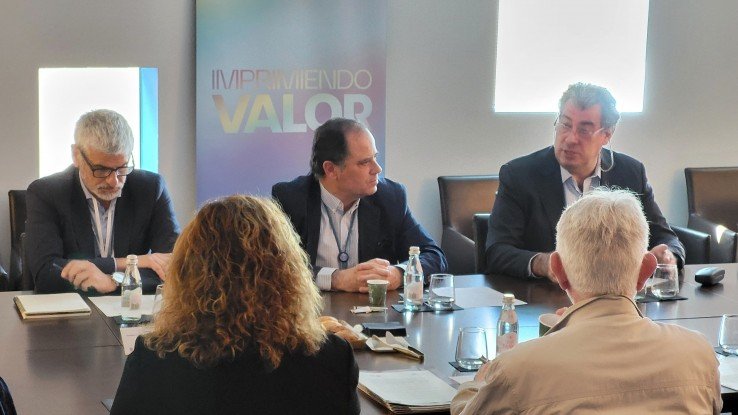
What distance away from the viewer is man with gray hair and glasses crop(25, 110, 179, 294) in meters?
3.72

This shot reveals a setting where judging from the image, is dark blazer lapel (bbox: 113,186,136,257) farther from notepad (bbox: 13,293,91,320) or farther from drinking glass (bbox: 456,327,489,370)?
drinking glass (bbox: 456,327,489,370)

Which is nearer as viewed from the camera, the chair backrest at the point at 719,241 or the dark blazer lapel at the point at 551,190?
the dark blazer lapel at the point at 551,190

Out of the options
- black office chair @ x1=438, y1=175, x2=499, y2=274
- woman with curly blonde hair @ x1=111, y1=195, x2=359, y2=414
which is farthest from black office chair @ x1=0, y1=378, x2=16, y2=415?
black office chair @ x1=438, y1=175, x2=499, y2=274

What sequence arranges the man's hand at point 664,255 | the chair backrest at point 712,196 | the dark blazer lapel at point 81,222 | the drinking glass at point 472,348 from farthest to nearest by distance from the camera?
the chair backrest at point 712,196
the dark blazer lapel at point 81,222
the man's hand at point 664,255
the drinking glass at point 472,348

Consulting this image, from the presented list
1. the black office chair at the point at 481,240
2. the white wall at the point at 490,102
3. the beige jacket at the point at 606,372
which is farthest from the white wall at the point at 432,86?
the beige jacket at the point at 606,372

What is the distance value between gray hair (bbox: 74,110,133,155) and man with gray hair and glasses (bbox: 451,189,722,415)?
228 centimetres

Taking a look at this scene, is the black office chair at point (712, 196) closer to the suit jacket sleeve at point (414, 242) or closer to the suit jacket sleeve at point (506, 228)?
the suit jacket sleeve at point (506, 228)

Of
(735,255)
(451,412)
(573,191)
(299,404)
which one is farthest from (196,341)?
(735,255)

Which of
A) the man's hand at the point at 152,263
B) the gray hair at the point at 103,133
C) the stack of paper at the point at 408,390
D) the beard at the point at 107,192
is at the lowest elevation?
the stack of paper at the point at 408,390

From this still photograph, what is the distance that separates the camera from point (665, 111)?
655cm

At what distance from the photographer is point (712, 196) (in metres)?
6.38

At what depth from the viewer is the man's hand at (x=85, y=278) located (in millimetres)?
3506

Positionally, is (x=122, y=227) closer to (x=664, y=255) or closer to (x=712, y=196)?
(x=664, y=255)

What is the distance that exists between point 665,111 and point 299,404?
518cm
